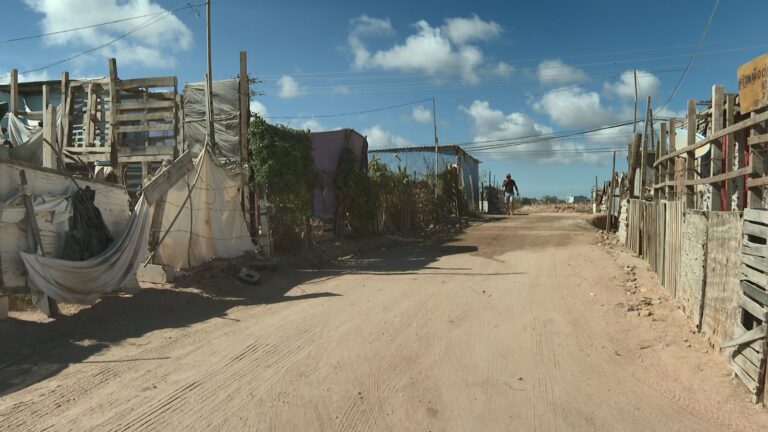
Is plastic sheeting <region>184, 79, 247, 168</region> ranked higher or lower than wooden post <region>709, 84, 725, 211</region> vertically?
higher

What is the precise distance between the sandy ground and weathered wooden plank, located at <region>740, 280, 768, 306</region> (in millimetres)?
809

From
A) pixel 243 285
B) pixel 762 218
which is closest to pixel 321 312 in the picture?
pixel 243 285

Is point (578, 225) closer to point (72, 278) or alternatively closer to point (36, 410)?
point (72, 278)

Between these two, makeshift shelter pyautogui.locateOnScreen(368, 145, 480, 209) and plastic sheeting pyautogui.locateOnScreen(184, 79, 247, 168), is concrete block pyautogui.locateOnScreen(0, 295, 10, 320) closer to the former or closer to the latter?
plastic sheeting pyautogui.locateOnScreen(184, 79, 247, 168)

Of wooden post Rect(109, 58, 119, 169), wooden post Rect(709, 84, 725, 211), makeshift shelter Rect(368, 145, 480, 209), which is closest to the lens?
wooden post Rect(709, 84, 725, 211)

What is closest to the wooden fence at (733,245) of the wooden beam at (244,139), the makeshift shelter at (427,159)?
the wooden beam at (244,139)

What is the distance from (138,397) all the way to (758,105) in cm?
624

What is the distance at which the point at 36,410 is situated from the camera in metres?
4.13

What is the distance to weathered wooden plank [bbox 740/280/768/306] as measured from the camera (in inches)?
155

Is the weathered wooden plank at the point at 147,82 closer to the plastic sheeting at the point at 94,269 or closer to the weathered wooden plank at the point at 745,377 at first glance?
the plastic sheeting at the point at 94,269

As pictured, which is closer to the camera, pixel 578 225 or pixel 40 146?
pixel 40 146

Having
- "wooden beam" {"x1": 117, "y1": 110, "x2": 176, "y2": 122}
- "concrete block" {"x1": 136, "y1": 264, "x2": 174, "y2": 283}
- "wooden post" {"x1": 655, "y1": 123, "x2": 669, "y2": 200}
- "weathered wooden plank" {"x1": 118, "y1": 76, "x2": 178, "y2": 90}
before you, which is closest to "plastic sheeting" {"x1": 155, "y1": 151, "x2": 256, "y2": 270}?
"concrete block" {"x1": 136, "y1": 264, "x2": 174, "y2": 283}

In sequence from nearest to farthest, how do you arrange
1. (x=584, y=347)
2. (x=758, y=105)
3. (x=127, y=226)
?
(x=758, y=105), (x=584, y=347), (x=127, y=226)

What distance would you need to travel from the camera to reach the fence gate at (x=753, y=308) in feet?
13.1
